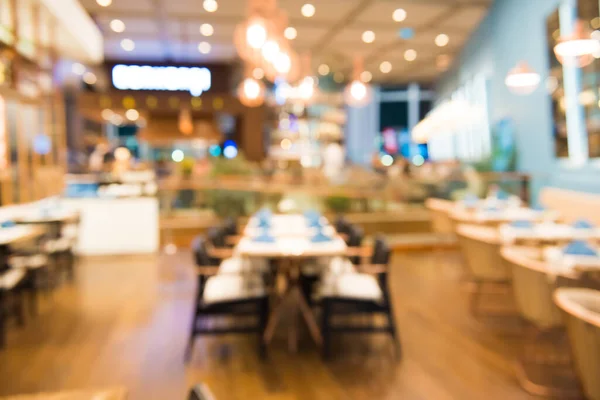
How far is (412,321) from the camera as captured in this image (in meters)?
5.18

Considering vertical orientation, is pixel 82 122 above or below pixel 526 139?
above

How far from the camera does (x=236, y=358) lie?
13.9ft

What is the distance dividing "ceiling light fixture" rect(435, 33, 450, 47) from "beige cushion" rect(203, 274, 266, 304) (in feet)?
31.6

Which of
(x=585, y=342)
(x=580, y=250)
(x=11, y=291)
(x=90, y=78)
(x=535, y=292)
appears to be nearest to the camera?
(x=585, y=342)

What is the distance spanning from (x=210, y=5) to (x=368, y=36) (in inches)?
166

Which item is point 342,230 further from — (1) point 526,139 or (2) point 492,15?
(2) point 492,15

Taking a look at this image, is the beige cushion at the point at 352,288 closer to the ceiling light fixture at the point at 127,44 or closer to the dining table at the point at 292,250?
the dining table at the point at 292,250

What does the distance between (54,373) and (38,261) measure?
6.21ft

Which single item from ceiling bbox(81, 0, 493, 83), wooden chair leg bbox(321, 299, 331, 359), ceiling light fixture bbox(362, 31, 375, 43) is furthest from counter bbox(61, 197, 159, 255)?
ceiling light fixture bbox(362, 31, 375, 43)

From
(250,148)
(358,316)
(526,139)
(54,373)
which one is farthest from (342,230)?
(250,148)

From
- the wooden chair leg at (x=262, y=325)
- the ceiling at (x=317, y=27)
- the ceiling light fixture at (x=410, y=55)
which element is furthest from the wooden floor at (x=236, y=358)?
the ceiling light fixture at (x=410, y=55)

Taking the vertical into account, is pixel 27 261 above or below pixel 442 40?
below

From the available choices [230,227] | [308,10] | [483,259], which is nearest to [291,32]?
[308,10]

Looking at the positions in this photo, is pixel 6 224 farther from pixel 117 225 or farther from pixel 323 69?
pixel 323 69
